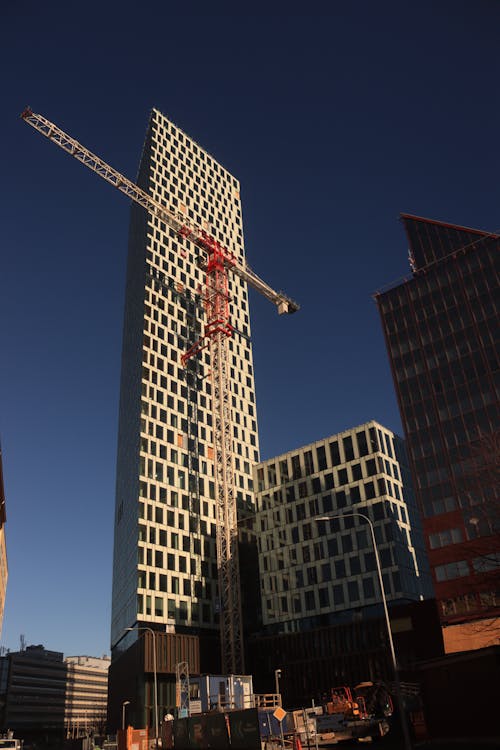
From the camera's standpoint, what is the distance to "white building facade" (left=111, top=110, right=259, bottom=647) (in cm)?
8562

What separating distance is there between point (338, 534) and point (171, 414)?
3038 cm

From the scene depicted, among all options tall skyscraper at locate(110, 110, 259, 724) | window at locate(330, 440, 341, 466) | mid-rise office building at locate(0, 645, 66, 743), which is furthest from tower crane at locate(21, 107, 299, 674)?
mid-rise office building at locate(0, 645, 66, 743)

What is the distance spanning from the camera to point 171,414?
→ 96.7 m

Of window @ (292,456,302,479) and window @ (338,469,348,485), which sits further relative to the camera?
window @ (292,456,302,479)

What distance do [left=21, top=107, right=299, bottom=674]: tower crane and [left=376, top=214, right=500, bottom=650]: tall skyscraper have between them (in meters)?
25.2

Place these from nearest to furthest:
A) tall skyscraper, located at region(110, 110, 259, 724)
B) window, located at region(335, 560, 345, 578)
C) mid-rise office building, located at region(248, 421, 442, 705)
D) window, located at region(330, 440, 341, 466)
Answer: mid-rise office building, located at region(248, 421, 442, 705) < window, located at region(335, 560, 345, 578) < tall skyscraper, located at region(110, 110, 259, 724) < window, located at region(330, 440, 341, 466)

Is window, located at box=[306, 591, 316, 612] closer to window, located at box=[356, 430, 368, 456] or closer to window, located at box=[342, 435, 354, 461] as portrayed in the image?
window, located at box=[342, 435, 354, 461]

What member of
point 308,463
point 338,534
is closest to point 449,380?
point 308,463

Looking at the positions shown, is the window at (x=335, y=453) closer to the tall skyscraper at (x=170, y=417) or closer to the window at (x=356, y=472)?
the window at (x=356, y=472)

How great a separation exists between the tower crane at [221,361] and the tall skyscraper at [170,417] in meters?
3.11

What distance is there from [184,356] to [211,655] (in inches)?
1734

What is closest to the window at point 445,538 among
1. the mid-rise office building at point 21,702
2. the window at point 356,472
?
the window at point 356,472

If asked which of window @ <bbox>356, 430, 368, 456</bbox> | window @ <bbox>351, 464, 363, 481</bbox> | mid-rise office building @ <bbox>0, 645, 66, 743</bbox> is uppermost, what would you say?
window @ <bbox>356, 430, 368, 456</bbox>

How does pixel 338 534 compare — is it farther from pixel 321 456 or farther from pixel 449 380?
pixel 449 380
